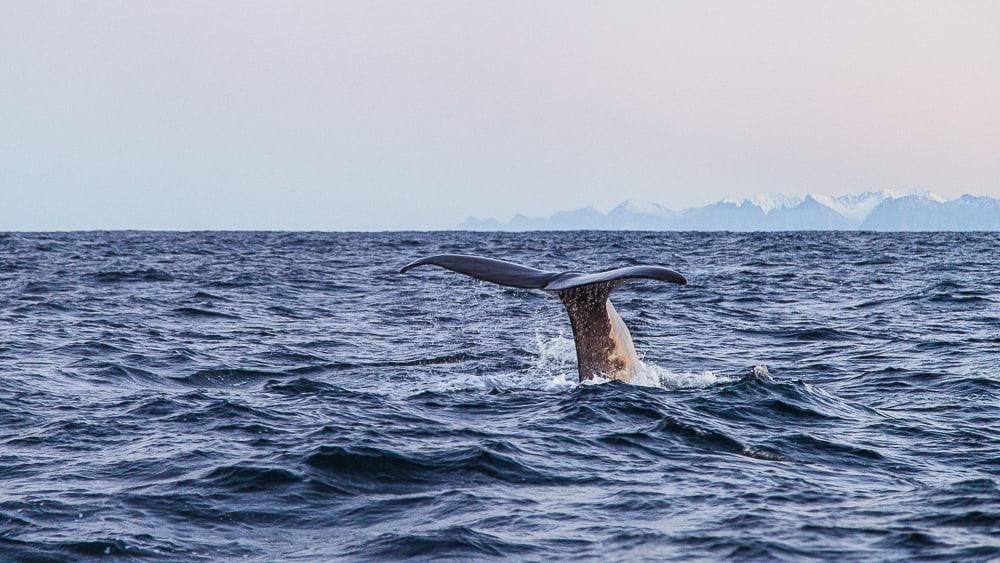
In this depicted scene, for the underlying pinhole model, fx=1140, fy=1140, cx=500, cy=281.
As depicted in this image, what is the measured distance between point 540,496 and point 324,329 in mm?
11832

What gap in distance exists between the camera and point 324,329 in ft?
63.3

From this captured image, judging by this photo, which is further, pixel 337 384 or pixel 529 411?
pixel 337 384

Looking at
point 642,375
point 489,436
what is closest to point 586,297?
point 642,375

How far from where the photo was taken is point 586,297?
11586mm

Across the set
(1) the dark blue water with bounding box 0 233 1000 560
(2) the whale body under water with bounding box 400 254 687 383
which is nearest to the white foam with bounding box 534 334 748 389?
(1) the dark blue water with bounding box 0 233 1000 560

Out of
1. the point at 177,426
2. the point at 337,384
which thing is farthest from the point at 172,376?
the point at 177,426

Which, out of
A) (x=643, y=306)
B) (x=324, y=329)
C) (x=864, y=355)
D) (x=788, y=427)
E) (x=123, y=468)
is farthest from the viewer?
(x=643, y=306)

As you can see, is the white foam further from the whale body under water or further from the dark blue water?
the whale body under water

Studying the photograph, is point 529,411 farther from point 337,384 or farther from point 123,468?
point 123,468

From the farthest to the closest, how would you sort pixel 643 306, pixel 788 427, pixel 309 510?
pixel 643 306 → pixel 788 427 → pixel 309 510

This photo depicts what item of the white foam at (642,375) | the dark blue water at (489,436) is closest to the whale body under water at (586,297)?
the white foam at (642,375)

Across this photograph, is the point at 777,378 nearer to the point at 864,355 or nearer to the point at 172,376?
the point at 864,355

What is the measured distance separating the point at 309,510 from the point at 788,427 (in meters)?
4.76

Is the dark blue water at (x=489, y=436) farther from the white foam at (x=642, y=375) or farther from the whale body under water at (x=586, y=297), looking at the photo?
the whale body under water at (x=586, y=297)
